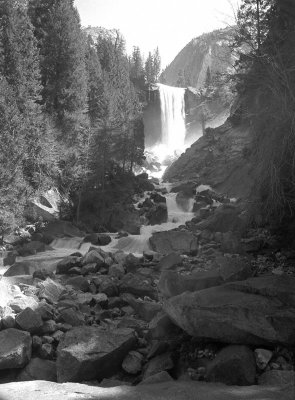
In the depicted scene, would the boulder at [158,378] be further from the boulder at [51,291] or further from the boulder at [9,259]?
the boulder at [9,259]

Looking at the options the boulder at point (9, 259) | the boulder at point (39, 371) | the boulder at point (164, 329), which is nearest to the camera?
the boulder at point (39, 371)

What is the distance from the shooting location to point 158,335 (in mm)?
7008

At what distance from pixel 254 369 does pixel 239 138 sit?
33.5 metres

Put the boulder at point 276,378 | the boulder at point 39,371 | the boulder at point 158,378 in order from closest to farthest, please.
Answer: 1. the boulder at point 276,378
2. the boulder at point 158,378
3. the boulder at point 39,371

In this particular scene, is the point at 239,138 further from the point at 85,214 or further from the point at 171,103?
the point at 171,103

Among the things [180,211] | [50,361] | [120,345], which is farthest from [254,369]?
[180,211]

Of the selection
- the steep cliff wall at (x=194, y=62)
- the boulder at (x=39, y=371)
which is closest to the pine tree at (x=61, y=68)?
the boulder at (x=39, y=371)

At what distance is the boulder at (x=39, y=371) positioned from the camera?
664 centimetres

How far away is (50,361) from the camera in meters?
7.02

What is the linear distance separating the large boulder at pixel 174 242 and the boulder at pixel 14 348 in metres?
9.14

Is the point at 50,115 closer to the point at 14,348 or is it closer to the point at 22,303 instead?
the point at 22,303

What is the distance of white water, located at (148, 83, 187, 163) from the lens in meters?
57.9

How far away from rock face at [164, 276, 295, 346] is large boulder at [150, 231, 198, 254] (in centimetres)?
850

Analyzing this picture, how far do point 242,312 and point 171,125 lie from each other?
183 feet
